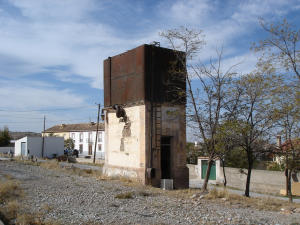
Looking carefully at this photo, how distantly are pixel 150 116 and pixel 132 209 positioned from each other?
291 inches

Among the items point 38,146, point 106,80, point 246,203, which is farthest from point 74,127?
point 246,203

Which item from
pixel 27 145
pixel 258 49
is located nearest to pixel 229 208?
pixel 258 49

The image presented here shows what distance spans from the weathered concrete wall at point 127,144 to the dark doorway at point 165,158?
5.06ft

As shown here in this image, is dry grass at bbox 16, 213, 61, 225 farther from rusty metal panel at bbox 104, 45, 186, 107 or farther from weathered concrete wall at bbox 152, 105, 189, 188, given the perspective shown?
weathered concrete wall at bbox 152, 105, 189, 188

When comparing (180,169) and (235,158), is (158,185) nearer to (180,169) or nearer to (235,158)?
(180,169)

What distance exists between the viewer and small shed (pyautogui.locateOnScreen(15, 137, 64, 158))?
49.9 metres

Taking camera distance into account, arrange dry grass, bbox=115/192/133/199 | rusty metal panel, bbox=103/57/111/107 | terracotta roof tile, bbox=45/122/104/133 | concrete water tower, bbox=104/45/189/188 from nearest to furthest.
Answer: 1. dry grass, bbox=115/192/133/199
2. concrete water tower, bbox=104/45/189/188
3. rusty metal panel, bbox=103/57/111/107
4. terracotta roof tile, bbox=45/122/104/133

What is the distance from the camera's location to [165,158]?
18.5m

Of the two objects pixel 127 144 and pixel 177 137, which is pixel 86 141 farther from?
pixel 177 137

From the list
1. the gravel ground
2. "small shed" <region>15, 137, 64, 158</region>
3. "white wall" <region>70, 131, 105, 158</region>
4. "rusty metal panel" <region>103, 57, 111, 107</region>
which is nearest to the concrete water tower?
"rusty metal panel" <region>103, 57, 111, 107</region>

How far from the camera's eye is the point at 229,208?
11414mm

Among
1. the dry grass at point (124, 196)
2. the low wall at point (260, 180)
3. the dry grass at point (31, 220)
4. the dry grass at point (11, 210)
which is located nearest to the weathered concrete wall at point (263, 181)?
the low wall at point (260, 180)

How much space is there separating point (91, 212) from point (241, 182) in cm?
2196

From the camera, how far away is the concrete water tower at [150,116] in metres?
17.1
